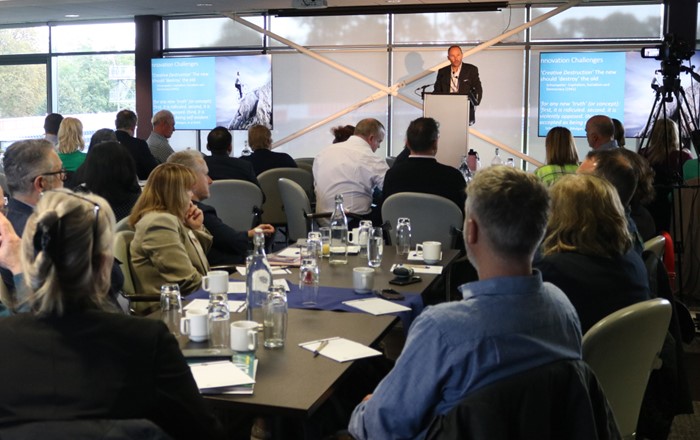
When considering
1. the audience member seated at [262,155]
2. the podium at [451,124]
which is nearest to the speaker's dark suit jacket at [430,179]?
the podium at [451,124]

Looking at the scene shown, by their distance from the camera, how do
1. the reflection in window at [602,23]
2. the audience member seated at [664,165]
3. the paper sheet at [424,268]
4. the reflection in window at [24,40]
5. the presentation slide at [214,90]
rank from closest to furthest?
the paper sheet at [424,268] → the audience member seated at [664,165] → the reflection in window at [602,23] → the presentation slide at [214,90] → the reflection in window at [24,40]

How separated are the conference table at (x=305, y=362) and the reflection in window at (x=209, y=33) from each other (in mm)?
8910

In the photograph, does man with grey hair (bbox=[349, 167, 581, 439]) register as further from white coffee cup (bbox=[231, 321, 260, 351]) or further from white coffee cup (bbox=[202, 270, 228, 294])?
white coffee cup (bbox=[202, 270, 228, 294])

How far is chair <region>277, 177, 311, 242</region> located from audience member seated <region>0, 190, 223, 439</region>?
14.0 ft

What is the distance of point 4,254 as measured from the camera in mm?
2701

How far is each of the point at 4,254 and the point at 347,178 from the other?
397 centimetres

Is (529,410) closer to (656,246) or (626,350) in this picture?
(626,350)

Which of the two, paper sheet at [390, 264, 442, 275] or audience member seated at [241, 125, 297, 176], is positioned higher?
audience member seated at [241, 125, 297, 176]

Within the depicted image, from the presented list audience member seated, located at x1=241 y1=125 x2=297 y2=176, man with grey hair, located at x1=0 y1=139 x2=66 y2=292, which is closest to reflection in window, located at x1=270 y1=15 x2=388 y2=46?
audience member seated, located at x1=241 y1=125 x2=297 y2=176

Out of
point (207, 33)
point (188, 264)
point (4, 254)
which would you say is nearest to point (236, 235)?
point (188, 264)

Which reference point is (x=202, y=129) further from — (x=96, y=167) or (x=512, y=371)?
(x=512, y=371)

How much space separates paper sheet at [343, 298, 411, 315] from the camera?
3.00 metres

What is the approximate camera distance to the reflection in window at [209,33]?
1181 cm

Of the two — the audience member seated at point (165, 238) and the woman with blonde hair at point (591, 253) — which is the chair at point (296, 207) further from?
the woman with blonde hair at point (591, 253)
